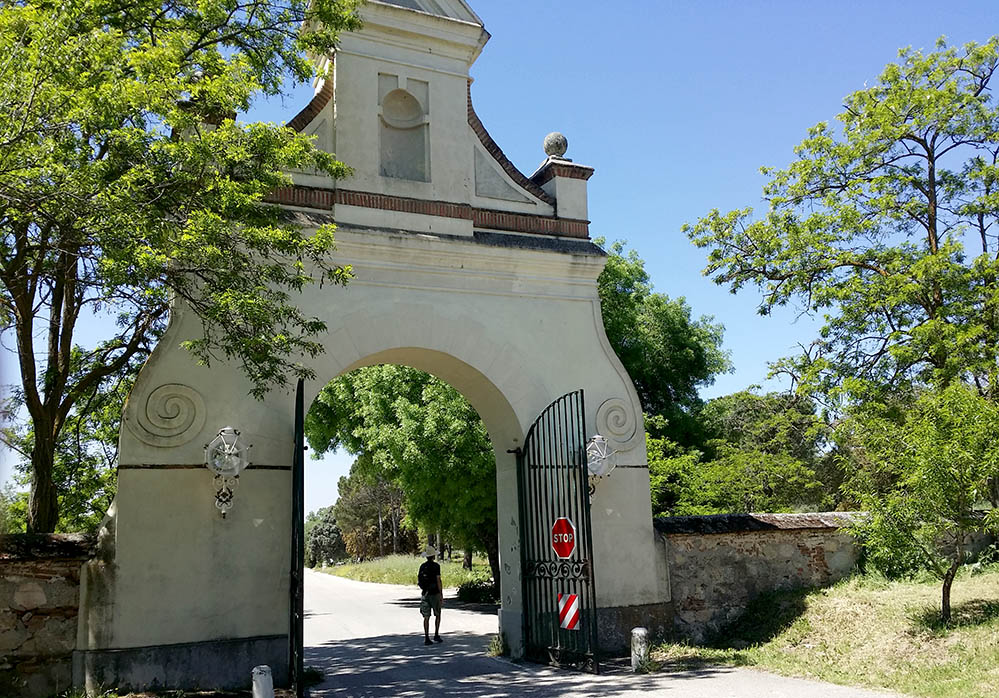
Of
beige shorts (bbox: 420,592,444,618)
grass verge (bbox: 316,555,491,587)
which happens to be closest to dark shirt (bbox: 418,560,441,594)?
beige shorts (bbox: 420,592,444,618)

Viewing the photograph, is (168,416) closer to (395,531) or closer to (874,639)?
(874,639)

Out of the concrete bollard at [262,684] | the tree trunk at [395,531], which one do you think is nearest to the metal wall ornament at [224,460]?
the concrete bollard at [262,684]

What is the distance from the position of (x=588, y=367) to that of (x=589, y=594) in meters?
3.27

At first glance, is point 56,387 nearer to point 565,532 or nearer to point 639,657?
point 565,532

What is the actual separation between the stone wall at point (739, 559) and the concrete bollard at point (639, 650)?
4.84 feet

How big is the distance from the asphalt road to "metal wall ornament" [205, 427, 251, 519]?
2.45 m

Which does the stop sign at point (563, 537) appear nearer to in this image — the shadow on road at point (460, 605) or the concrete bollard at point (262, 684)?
the concrete bollard at point (262, 684)

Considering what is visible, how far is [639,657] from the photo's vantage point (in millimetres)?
9711

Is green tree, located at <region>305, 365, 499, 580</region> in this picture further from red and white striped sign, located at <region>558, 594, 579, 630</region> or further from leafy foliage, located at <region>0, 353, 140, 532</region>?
red and white striped sign, located at <region>558, 594, 579, 630</region>

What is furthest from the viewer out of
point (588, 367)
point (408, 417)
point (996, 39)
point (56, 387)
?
point (408, 417)

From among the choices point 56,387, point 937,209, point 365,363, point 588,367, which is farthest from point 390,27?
point 937,209

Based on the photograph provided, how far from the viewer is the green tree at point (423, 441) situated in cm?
1980

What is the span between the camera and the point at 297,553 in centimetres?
890

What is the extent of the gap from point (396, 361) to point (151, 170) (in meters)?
4.48
